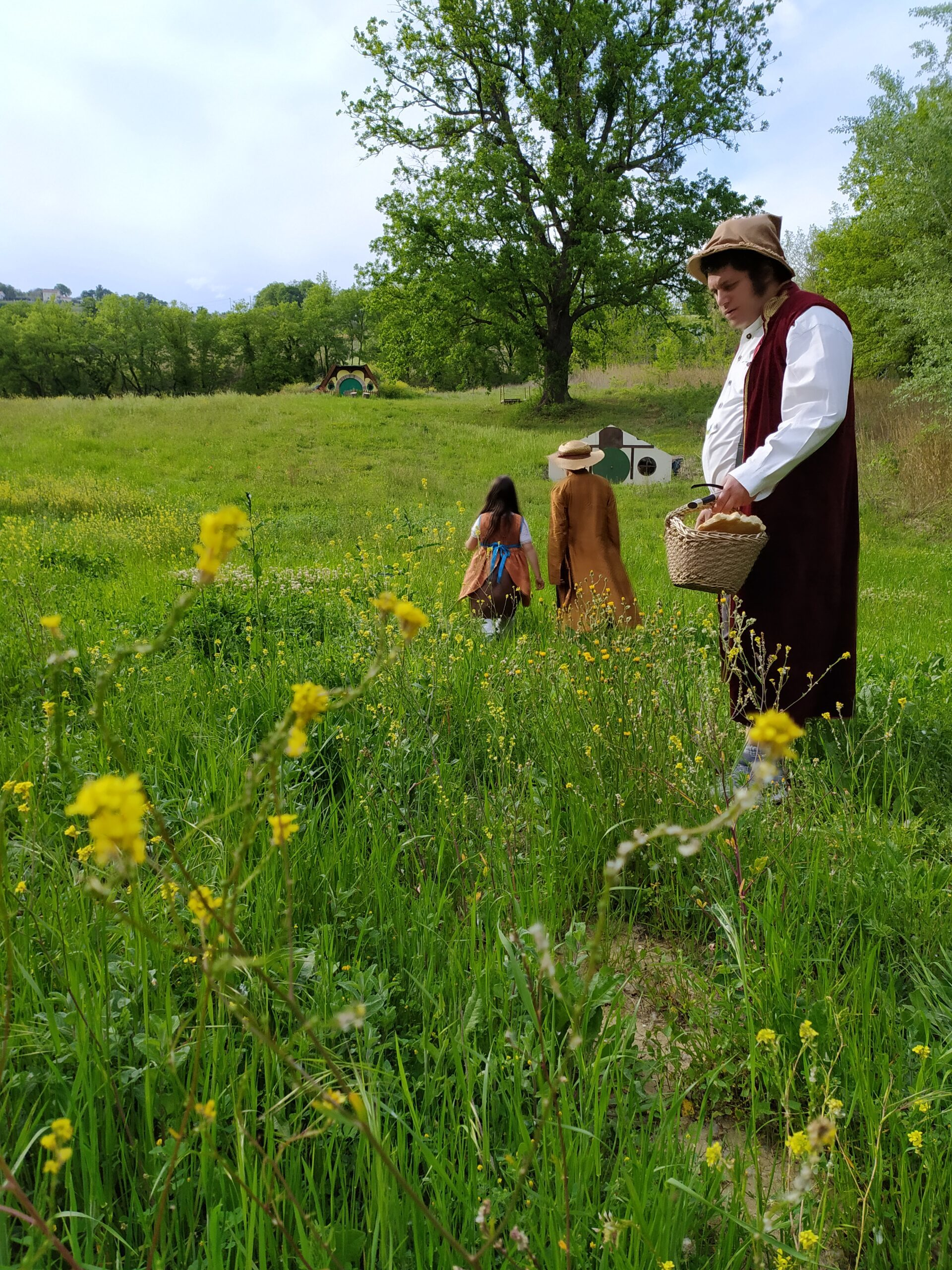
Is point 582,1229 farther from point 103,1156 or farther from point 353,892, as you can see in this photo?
point 353,892

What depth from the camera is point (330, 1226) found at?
1.18 m

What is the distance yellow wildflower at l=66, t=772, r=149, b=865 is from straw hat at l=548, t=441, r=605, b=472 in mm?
5231

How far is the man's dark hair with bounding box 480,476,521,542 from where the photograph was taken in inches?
229

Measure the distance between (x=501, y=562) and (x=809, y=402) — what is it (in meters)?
3.19

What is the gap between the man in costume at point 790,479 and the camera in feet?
8.98

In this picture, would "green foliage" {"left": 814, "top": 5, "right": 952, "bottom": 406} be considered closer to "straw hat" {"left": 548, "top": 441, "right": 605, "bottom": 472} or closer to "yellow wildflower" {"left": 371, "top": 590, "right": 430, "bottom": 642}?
"straw hat" {"left": 548, "top": 441, "right": 605, "bottom": 472}

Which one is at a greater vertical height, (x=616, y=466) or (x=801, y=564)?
(x=616, y=466)

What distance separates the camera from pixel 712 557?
2.66 meters

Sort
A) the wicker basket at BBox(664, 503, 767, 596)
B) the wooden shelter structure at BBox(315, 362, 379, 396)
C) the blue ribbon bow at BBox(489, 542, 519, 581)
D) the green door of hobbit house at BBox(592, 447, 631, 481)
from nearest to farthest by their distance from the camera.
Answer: the wicker basket at BBox(664, 503, 767, 596)
the blue ribbon bow at BBox(489, 542, 519, 581)
the green door of hobbit house at BBox(592, 447, 631, 481)
the wooden shelter structure at BBox(315, 362, 379, 396)

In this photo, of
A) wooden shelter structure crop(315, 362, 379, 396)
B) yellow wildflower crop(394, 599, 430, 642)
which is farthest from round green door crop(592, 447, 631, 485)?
wooden shelter structure crop(315, 362, 379, 396)

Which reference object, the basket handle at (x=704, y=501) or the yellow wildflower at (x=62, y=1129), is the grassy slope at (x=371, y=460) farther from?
the yellow wildflower at (x=62, y=1129)

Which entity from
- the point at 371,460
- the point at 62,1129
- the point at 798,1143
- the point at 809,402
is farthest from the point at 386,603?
the point at 371,460

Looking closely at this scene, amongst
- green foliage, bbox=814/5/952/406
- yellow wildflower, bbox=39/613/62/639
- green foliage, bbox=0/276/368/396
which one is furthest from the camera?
green foliage, bbox=0/276/368/396

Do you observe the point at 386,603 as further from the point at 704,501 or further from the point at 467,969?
the point at 704,501
